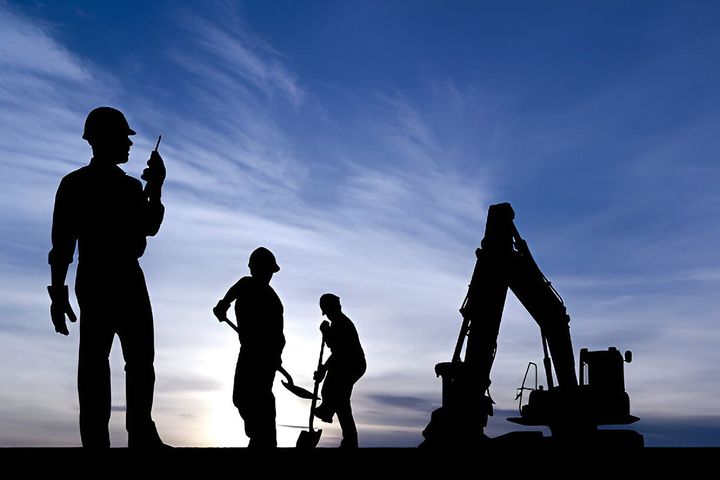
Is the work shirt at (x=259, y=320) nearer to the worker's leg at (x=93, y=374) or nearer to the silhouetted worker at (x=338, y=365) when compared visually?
the worker's leg at (x=93, y=374)

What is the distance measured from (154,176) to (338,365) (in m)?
5.99

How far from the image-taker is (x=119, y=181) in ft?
17.3

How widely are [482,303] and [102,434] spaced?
7.02 meters

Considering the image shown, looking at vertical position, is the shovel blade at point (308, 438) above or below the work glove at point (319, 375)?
below

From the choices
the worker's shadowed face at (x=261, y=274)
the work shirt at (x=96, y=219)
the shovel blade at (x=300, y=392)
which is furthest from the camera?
the shovel blade at (x=300, y=392)

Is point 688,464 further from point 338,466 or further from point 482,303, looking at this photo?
point 482,303

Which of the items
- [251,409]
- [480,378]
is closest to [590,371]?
Answer: [480,378]

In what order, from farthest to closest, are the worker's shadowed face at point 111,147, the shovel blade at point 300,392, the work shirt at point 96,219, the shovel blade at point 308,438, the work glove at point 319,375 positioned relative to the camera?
1. the work glove at point 319,375
2. the shovel blade at point 300,392
3. the shovel blade at point 308,438
4. the worker's shadowed face at point 111,147
5. the work shirt at point 96,219

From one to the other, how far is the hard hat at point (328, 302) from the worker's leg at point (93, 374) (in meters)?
5.77

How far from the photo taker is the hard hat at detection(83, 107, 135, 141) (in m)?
5.22

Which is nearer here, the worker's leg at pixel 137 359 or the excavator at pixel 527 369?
the worker's leg at pixel 137 359

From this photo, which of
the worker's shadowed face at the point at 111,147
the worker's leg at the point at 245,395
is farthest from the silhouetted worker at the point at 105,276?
the worker's leg at the point at 245,395

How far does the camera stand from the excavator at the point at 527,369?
10.5 metres

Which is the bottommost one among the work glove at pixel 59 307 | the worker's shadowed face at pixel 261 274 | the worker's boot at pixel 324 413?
the worker's boot at pixel 324 413
